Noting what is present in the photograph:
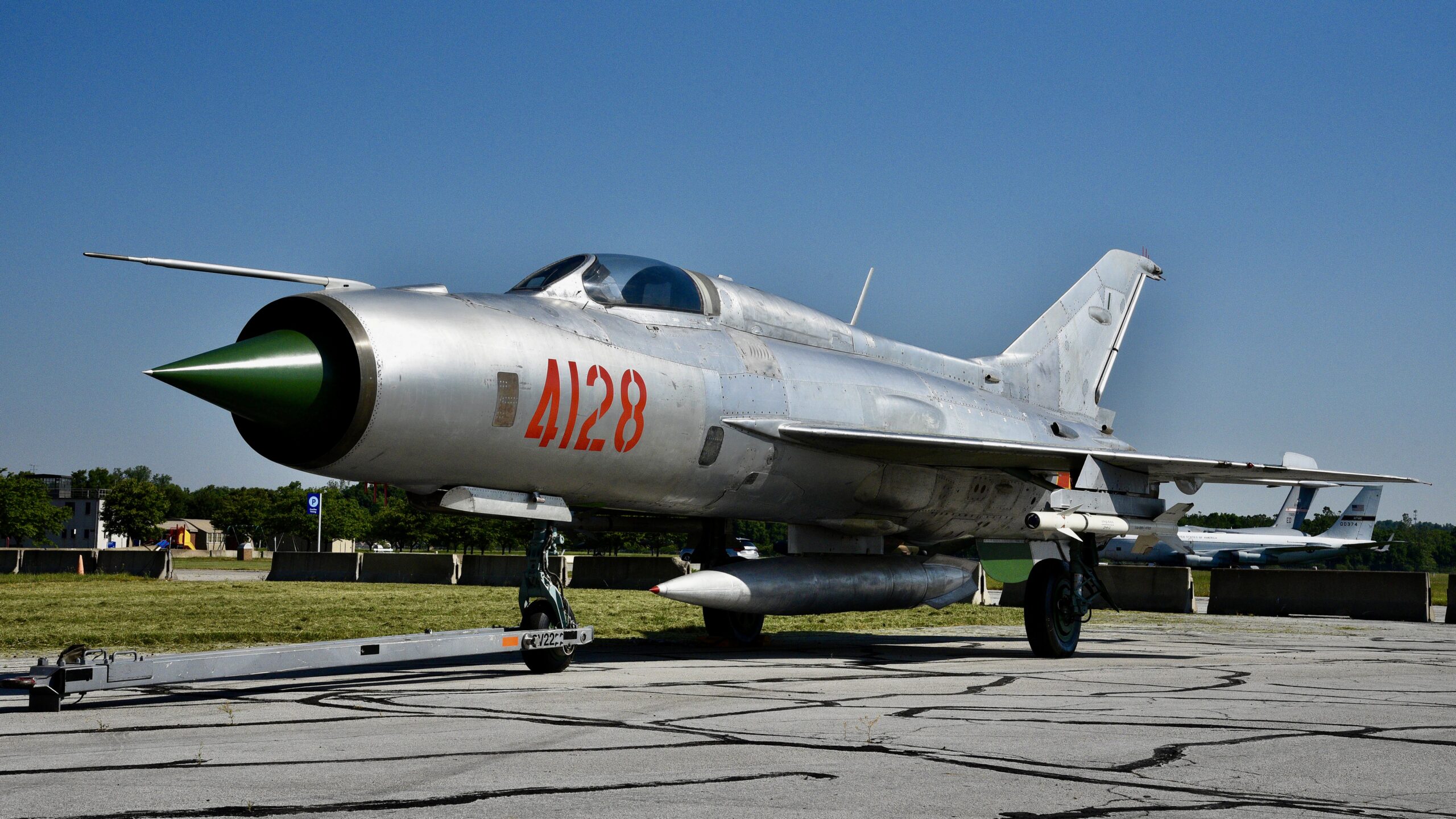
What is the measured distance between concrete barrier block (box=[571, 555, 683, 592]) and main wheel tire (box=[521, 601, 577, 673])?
18031 mm

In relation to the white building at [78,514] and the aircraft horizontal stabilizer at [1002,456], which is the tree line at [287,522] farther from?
the aircraft horizontal stabilizer at [1002,456]

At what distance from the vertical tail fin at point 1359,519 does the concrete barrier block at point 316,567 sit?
142 ft

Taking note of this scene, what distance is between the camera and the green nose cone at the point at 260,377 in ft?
22.4

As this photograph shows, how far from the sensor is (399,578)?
102 ft

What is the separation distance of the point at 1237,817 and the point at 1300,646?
36.2 feet

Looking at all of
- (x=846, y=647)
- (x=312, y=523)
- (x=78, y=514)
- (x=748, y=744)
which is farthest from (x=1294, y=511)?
(x=78, y=514)

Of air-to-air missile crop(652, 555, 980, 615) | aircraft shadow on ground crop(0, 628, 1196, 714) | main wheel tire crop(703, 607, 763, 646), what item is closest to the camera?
aircraft shadow on ground crop(0, 628, 1196, 714)

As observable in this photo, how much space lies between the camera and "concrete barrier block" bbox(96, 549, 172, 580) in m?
31.1

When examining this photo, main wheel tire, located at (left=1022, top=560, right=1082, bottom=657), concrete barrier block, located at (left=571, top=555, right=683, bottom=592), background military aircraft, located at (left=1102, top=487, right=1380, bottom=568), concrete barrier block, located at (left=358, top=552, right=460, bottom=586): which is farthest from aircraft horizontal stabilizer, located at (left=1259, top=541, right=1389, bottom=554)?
main wheel tire, located at (left=1022, top=560, right=1082, bottom=657)

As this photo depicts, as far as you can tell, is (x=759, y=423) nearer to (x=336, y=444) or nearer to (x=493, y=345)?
(x=493, y=345)

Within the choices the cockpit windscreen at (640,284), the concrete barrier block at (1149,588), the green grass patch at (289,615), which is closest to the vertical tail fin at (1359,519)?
the concrete barrier block at (1149,588)

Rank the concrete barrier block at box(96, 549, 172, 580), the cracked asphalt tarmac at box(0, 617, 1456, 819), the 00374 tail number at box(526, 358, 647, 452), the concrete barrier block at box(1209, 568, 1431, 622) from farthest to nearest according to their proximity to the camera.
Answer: the concrete barrier block at box(96, 549, 172, 580) < the concrete barrier block at box(1209, 568, 1431, 622) < the 00374 tail number at box(526, 358, 647, 452) < the cracked asphalt tarmac at box(0, 617, 1456, 819)

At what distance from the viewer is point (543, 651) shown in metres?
9.30

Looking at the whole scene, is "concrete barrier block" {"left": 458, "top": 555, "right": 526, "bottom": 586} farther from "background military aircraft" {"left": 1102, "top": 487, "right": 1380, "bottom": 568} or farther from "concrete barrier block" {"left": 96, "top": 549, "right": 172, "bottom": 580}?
"background military aircraft" {"left": 1102, "top": 487, "right": 1380, "bottom": 568}
